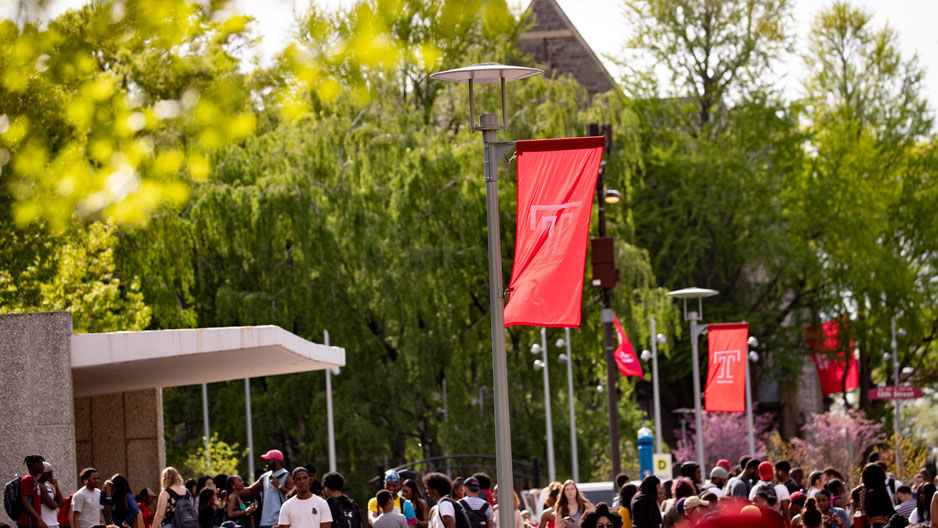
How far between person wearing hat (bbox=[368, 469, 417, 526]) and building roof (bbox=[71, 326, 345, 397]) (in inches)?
135

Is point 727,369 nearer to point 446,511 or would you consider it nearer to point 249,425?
point 249,425

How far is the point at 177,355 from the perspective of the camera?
17547 millimetres

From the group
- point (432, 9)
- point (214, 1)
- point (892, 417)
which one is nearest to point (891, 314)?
point (892, 417)

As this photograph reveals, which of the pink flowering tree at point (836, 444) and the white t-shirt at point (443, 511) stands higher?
the white t-shirt at point (443, 511)

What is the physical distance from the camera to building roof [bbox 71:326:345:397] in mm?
16859

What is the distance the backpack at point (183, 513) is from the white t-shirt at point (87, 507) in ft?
2.61

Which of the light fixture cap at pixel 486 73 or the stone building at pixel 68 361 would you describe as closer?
the light fixture cap at pixel 486 73

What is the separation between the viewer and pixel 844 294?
2173 inches

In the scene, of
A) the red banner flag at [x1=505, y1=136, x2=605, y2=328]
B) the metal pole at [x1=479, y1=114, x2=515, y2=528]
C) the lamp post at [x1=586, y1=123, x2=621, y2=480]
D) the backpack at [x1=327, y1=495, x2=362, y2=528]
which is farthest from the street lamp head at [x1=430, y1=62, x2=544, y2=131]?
the lamp post at [x1=586, y1=123, x2=621, y2=480]

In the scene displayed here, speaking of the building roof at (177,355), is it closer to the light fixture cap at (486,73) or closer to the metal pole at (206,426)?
the light fixture cap at (486,73)

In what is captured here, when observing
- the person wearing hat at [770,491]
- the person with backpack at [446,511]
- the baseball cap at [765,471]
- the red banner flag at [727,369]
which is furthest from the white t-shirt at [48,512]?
the red banner flag at [727,369]

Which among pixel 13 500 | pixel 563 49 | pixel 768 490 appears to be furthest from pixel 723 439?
pixel 13 500

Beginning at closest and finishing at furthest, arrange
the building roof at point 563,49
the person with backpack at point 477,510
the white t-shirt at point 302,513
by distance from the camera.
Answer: the white t-shirt at point 302,513 < the person with backpack at point 477,510 < the building roof at point 563,49

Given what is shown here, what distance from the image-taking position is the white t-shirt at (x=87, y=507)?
15.1m
